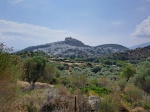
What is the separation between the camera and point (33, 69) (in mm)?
33688

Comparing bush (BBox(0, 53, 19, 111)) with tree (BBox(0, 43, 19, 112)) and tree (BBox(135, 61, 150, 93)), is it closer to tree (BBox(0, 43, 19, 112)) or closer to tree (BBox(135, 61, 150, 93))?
tree (BBox(0, 43, 19, 112))

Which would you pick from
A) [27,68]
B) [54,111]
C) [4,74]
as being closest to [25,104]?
[54,111]

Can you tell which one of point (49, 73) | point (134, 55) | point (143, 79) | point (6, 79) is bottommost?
point (143, 79)

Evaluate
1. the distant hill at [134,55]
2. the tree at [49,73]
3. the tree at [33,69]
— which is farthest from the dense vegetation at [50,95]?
the distant hill at [134,55]

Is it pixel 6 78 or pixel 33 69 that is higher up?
pixel 6 78

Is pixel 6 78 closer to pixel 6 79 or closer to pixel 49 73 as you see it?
pixel 6 79

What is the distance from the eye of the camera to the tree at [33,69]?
3325 cm

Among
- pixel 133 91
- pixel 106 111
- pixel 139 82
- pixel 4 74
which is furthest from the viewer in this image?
pixel 139 82

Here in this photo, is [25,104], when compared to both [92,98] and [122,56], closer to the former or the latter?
[92,98]

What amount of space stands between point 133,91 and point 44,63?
1523cm

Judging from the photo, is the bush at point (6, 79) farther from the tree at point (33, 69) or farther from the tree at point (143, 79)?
the tree at point (33, 69)

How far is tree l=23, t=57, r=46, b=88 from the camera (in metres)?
33.2

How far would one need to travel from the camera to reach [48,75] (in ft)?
125

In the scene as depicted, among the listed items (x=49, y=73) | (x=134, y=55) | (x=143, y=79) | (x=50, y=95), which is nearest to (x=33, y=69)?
(x=49, y=73)
